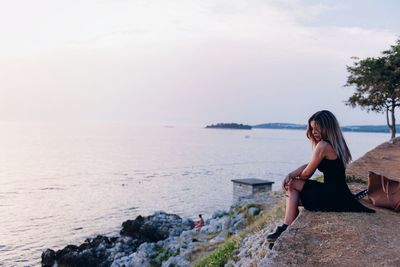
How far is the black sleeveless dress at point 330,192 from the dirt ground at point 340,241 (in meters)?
0.22

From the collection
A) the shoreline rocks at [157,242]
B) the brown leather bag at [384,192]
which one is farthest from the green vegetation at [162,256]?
the brown leather bag at [384,192]

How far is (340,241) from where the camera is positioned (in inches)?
291

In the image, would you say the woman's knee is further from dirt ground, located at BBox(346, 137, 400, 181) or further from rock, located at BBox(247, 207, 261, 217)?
rock, located at BBox(247, 207, 261, 217)

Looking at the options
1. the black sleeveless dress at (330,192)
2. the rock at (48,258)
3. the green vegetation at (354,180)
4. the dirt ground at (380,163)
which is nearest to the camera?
the black sleeveless dress at (330,192)

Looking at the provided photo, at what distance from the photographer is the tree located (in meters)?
33.9

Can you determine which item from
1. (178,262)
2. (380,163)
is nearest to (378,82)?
(380,163)

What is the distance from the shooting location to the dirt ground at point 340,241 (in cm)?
674

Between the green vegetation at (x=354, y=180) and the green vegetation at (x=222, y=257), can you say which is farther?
the green vegetation at (x=354, y=180)

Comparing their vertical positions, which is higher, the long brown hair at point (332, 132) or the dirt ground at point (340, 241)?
the long brown hair at point (332, 132)

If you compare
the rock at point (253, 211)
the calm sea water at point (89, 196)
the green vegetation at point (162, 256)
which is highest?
the rock at point (253, 211)

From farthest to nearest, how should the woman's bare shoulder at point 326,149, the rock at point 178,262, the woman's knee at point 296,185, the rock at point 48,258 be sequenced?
the rock at point 48,258 < the rock at point 178,262 < the woman's knee at point 296,185 < the woman's bare shoulder at point 326,149

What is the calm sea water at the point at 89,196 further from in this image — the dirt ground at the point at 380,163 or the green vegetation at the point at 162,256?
the dirt ground at the point at 380,163

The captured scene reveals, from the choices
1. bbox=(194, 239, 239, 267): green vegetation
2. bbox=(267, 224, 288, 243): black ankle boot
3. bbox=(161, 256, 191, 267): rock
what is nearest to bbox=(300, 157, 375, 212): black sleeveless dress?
bbox=(267, 224, 288, 243): black ankle boot

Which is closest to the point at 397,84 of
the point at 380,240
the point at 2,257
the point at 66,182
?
the point at 380,240
